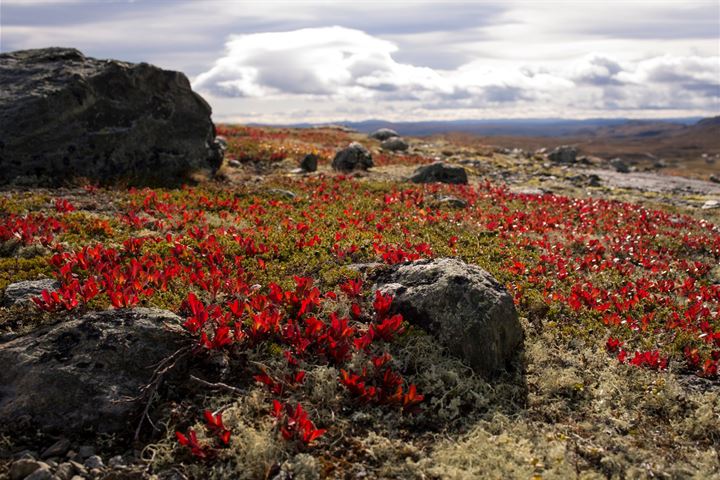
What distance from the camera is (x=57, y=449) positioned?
5023 millimetres

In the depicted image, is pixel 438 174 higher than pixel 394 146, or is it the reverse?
pixel 394 146

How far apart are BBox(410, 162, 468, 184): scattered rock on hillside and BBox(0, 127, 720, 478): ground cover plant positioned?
1128 cm

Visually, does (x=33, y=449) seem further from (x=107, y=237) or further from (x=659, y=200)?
(x=659, y=200)

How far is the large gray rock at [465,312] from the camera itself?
22.5 feet

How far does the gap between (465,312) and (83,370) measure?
4.94 m

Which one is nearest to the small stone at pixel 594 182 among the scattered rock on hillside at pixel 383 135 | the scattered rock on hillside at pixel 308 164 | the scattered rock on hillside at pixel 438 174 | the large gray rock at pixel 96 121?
the scattered rock on hillside at pixel 438 174

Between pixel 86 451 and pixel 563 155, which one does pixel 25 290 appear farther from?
→ pixel 563 155

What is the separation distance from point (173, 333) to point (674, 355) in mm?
7720

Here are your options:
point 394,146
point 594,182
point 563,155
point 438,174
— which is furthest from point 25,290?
point 563,155

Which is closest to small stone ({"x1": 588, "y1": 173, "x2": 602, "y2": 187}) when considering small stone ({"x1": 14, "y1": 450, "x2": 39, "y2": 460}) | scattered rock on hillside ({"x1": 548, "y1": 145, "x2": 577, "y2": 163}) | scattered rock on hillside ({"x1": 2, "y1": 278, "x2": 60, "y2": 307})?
scattered rock on hillside ({"x1": 548, "y1": 145, "x2": 577, "y2": 163})

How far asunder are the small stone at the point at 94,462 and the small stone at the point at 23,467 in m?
0.37

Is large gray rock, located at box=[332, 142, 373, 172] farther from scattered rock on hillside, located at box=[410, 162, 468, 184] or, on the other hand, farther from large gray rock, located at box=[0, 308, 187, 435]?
large gray rock, located at box=[0, 308, 187, 435]

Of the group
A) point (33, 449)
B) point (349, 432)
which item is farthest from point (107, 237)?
point (349, 432)

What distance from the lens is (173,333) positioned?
20.7 ft
